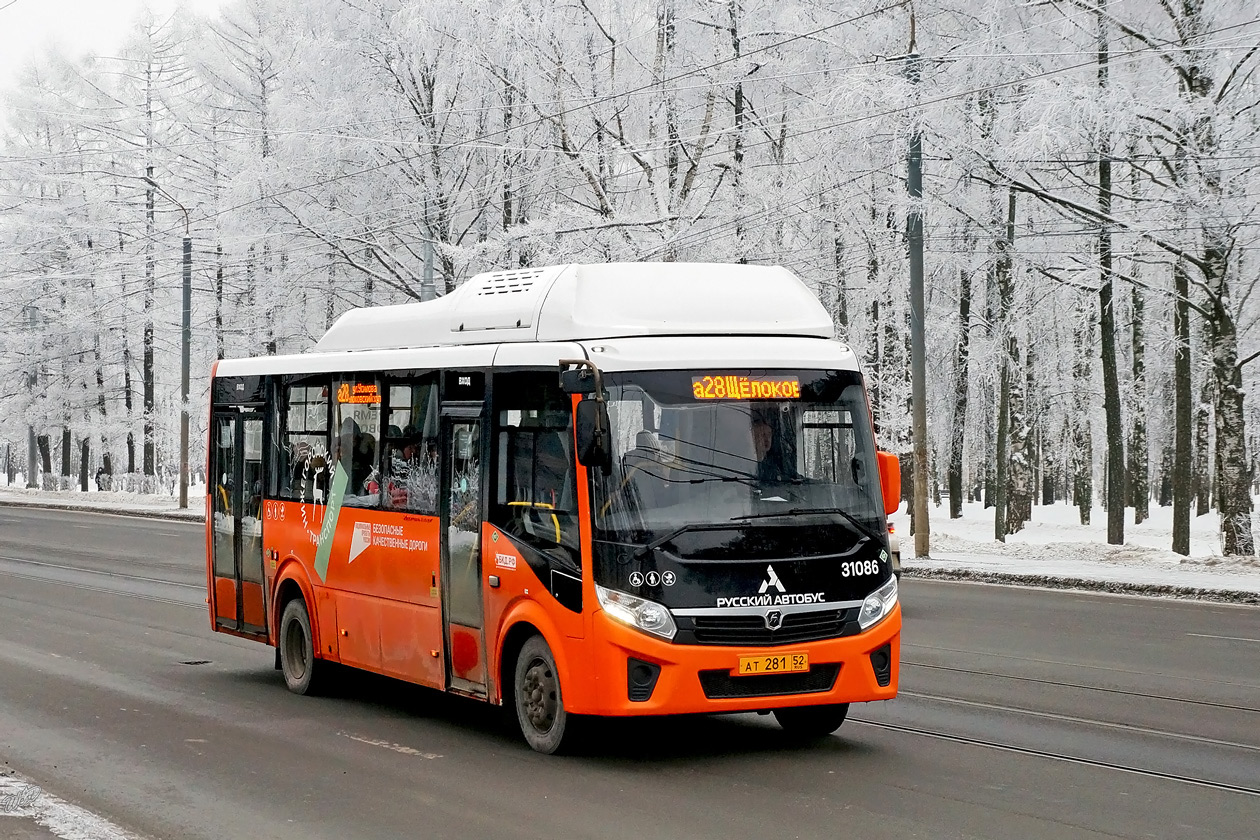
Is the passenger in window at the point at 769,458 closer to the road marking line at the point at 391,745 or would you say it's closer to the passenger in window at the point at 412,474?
the passenger in window at the point at 412,474

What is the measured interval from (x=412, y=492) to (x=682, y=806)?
12.2 feet

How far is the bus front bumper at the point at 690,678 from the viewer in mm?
8781

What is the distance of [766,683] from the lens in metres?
8.95

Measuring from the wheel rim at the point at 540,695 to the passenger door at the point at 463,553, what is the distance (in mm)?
458

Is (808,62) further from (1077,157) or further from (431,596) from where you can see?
(431,596)

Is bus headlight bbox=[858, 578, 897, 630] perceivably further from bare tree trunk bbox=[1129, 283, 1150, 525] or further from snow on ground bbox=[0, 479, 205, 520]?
snow on ground bbox=[0, 479, 205, 520]

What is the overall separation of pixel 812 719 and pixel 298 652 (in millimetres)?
4574

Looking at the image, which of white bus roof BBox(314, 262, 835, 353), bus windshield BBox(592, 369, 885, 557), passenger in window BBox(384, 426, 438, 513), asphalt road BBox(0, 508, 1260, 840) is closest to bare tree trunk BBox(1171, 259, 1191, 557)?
asphalt road BBox(0, 508, 1260, 840)

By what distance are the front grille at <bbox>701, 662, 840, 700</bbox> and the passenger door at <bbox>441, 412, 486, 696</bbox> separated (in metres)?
1.71

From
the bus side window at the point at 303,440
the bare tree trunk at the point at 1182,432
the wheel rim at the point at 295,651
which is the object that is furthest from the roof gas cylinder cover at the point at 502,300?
the bare tree trunk at the point at 1182,432

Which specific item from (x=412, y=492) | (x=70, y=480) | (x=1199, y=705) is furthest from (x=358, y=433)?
(x=70, y=480)

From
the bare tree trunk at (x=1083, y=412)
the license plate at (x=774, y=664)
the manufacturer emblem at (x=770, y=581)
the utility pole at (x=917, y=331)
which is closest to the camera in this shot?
the license plate at (x=774, y=664)

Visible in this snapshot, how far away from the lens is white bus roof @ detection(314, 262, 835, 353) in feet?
31.8

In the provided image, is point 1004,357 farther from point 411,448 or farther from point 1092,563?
point 411,448
